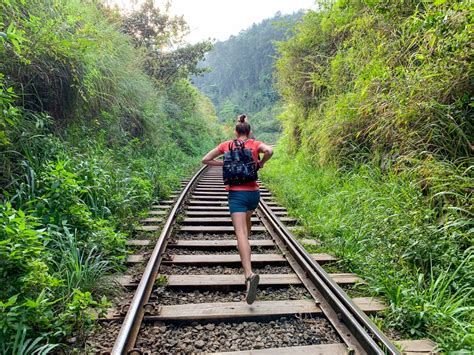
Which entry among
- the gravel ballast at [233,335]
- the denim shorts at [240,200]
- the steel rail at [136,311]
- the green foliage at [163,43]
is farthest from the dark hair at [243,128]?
the green foliage at [163,43]

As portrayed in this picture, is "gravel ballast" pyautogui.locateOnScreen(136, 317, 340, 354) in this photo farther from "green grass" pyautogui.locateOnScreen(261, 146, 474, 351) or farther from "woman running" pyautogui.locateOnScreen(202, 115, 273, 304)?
"woman running" pyautogui.locateOnScreen(202, 115, 273, 304)

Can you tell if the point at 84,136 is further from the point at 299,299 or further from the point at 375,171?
the point at 375,171

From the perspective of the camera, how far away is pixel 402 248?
3375mm

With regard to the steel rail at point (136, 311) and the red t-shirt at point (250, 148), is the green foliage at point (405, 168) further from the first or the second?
the steel rail at point (136, 311)

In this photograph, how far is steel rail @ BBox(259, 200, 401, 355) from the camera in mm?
2074

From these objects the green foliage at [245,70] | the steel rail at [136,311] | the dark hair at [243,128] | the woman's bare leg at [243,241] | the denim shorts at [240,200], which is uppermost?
the green foliage at [245,70]

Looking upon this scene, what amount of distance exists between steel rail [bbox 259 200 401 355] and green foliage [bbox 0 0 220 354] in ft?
6.51

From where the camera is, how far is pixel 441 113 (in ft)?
12.9

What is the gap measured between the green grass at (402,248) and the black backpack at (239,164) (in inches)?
67.2

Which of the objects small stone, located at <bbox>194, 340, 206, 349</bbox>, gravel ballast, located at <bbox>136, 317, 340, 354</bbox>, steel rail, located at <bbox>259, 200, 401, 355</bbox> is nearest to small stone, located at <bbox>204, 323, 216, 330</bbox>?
gravel ballast, located at <bbox>136, 317, 340, 354</bbox>

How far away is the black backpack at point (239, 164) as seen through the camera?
3047 mm

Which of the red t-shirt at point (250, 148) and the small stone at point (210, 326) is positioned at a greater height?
the red t-shirt at point (250, 148)

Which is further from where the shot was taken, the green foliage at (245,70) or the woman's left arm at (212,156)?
the green foliage at (245,70)

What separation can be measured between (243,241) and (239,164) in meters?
0.79
